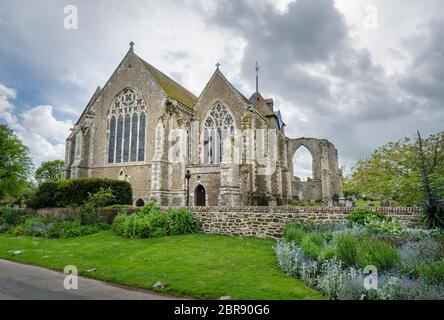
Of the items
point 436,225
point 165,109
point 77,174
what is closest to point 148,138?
point 165,109

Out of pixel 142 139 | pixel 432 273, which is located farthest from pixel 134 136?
pixel 432 273

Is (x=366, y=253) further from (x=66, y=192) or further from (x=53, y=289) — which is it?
(x=66, y=192)

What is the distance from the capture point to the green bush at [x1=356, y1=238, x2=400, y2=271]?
6570 millimetres

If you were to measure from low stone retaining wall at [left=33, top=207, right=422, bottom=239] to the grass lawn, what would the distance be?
0.88m

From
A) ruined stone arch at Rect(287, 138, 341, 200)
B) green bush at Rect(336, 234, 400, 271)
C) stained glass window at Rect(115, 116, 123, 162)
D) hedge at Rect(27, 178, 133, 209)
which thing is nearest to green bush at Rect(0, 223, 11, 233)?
hedge at Rect(27, 178, 133, 209)

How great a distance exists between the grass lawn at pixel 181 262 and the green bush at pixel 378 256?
156cm

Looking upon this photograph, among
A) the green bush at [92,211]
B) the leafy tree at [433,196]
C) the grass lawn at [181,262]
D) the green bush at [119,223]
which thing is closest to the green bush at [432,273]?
the grass lawn at [181,262]

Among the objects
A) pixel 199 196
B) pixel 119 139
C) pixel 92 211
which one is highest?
pixel 119 139

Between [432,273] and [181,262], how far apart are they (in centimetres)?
599

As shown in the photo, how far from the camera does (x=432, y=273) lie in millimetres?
5664

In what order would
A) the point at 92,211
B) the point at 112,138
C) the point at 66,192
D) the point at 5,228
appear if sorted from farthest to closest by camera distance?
the point at 112,138 < the point at 66,192 < the point at 5,228 < the point at 92,211

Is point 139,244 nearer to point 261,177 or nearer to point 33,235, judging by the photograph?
point 33,235

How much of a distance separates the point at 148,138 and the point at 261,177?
32.7ft

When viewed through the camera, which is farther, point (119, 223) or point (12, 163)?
point (12, 163)
